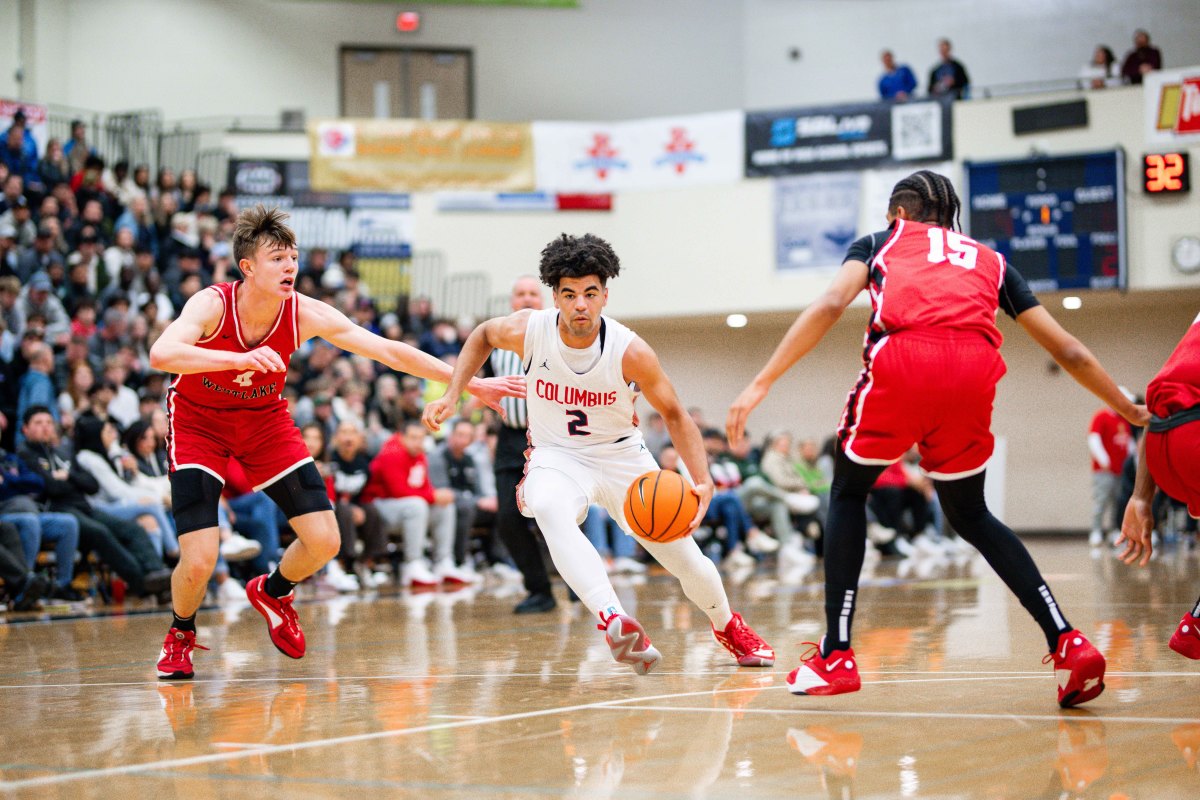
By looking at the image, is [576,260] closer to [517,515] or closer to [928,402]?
[928,402]

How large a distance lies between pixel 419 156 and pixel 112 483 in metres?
11.3

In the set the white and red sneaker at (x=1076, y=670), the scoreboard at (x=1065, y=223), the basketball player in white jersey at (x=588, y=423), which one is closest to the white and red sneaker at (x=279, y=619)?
the basketball player in white jersey at (x=588, y=423)

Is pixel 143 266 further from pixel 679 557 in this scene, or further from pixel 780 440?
pixel 679 557

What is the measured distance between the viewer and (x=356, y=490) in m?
12.5

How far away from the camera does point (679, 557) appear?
18.6ft

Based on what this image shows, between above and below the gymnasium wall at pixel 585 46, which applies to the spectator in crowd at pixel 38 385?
below

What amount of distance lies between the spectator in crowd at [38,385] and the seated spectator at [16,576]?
2258mm

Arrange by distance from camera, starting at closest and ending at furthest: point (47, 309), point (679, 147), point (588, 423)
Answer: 1. point (588, 423)
2. point (47, 309)
3. point (679, 147)

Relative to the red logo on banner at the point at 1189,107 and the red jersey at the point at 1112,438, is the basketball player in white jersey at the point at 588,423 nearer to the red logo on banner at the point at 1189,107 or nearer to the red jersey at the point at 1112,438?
the red jersey at the point at 1112,438

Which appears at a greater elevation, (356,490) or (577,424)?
(577,424)

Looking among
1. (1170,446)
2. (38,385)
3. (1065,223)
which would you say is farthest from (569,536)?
(1065,223)

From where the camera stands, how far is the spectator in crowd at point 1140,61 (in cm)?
1880

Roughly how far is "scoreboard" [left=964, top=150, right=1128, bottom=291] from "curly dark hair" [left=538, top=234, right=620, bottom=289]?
45.2 feet

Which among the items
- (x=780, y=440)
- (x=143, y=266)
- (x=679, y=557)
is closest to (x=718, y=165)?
(x=780, y=440)
